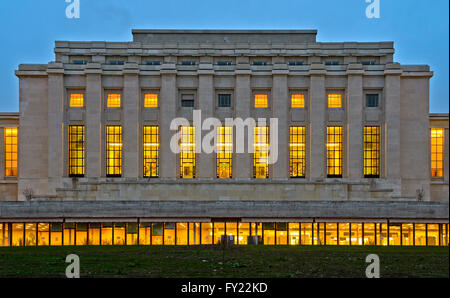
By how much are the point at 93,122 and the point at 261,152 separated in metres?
20.1

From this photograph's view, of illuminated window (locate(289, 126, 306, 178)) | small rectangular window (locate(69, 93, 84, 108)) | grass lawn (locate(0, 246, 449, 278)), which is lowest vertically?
grass lawn (locate(0, 246, 449, 278))

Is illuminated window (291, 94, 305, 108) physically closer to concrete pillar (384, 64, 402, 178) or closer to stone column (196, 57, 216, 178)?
concrete pillar (384, 64, 402, 178)

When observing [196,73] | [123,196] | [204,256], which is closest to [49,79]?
[196,73]

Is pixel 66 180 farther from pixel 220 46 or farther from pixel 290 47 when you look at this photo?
pixel 290 47

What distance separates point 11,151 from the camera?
6556cm

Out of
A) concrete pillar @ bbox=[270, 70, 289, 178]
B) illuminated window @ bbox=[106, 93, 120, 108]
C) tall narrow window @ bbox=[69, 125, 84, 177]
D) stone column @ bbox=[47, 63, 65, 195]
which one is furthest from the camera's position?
illuminated window @ bbox=[106, 93, 120, 108]

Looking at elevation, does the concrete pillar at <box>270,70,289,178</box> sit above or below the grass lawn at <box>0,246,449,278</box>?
above

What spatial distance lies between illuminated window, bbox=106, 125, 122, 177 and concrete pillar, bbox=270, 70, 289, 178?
18.4m

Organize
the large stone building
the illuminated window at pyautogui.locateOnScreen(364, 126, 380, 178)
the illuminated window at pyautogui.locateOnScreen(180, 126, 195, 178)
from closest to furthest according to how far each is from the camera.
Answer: the large stone building, the illuminated window at pyautogui.locateOnScreen(180, 126, 195, 178), the illuminated window at pyautogui.locateOnScreen(364, 126, 380, 178)

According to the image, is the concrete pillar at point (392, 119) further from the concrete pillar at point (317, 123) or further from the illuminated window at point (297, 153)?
the illuminated window at point (297, 153)

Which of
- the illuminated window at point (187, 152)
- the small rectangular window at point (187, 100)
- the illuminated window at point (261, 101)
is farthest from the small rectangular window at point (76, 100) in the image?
the illuminated window at point (261, 101)

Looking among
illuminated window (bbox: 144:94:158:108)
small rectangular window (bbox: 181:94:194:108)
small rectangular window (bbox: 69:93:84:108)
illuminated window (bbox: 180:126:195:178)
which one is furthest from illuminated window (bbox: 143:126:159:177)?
small rectangular window (bbox: 69:93:84:108)

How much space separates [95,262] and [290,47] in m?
57.8

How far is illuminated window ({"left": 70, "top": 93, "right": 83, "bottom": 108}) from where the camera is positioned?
210ft
